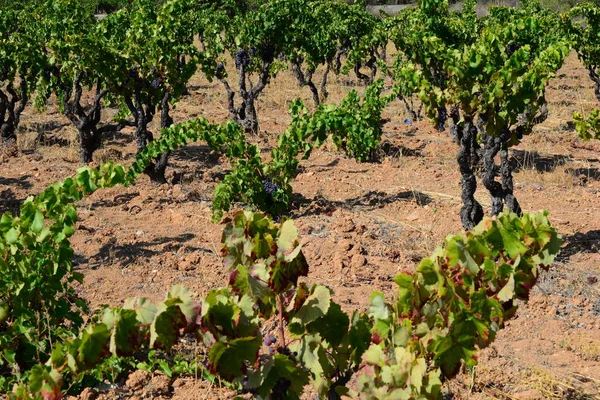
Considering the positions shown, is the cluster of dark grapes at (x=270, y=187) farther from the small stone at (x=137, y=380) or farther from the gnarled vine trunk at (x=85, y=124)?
the small stone at (x=137, y=380)

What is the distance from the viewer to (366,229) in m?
7.04

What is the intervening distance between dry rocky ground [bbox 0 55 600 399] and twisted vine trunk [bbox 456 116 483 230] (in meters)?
0.28

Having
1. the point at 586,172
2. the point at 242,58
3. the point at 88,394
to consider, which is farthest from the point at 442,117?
the point at 88,394

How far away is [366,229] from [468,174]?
1060 mm

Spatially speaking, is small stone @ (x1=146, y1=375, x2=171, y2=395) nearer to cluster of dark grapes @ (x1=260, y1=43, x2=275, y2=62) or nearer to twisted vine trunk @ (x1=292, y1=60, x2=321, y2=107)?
cluster of dark grapes @ (x1=260, y1=43, x2=275, y2=62)

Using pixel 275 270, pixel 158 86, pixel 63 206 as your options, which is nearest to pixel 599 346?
pixel 275 270

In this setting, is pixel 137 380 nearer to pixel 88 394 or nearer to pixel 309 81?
pixel 88 394

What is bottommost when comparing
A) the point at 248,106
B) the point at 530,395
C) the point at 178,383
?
the point at 530,395

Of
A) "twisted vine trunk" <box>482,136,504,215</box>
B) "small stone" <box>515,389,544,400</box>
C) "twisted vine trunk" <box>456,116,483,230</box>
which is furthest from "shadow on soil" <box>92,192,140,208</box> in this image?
"small stone" <box>515,389,544,400</box>

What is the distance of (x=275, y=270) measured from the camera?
2848 millimetres

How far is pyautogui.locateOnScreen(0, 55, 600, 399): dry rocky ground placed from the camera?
181 inches

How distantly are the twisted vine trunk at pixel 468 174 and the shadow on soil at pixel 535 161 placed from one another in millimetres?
2712

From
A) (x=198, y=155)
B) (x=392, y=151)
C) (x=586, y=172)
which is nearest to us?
(x=586, y=172)

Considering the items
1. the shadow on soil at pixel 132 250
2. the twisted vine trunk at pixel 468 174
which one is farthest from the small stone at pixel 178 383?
the twisted vine trunk at pixel 468 174
